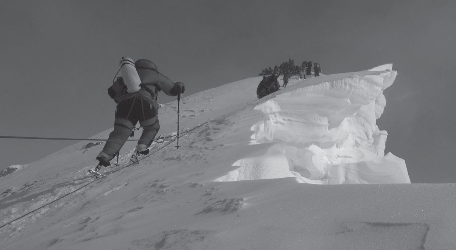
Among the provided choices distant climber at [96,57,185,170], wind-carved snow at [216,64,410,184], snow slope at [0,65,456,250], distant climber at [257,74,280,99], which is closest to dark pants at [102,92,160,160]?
distant climber at [96,57,185,170]

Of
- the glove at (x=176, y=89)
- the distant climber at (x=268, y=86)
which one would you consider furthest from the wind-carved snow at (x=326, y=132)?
the distant climber at (x=268, y=86)

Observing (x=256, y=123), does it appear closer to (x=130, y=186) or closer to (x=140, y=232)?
(x=130, y=186)

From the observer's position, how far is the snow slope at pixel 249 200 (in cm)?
192

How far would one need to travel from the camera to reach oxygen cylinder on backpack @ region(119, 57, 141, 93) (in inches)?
194

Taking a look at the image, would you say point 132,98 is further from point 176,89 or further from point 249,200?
point 249,200

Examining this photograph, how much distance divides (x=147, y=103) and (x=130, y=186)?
1278 millimetres

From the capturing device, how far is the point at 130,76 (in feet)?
16.2

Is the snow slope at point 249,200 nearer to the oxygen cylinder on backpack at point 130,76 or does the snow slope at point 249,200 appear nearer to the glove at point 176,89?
the glove at point 176,89

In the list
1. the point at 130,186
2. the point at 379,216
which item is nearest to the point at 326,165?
the point at 130,186

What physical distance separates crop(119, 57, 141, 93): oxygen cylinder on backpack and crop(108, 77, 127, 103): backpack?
0.77ft

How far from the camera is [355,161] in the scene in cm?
1118

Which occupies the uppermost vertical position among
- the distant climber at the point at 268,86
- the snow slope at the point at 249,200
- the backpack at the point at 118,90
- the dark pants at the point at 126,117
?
the distant climber at the point at 268,86

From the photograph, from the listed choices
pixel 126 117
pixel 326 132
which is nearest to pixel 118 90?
pixel 126 117

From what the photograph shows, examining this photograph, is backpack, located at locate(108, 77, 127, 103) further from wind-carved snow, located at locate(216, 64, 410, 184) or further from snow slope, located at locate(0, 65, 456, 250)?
wind-carved snow, located at locate(216, 64, 410, 184)
